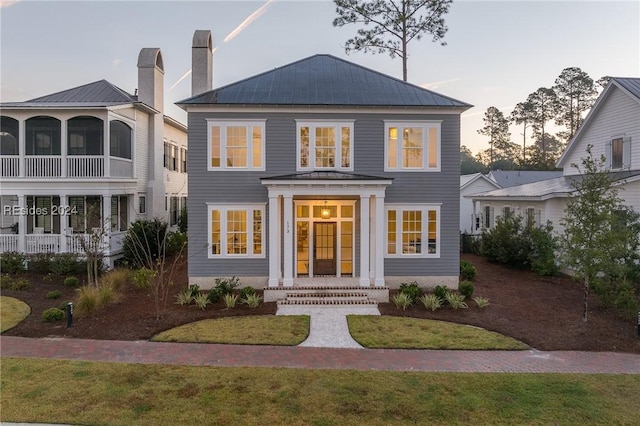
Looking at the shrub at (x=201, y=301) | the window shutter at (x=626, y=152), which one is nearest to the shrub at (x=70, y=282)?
the shrub at (x=201, y=301)

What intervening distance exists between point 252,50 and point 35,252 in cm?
1560

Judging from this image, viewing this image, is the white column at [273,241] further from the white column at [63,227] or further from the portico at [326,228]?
the white column at [63,227]

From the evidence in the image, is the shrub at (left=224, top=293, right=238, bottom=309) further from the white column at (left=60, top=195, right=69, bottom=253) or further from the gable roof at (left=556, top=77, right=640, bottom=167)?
the gable roof at (left=556, top=77, right=640, bottom=167)

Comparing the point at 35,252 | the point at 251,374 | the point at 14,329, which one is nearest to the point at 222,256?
the point at 14,329

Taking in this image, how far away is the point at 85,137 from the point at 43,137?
7.35 ft

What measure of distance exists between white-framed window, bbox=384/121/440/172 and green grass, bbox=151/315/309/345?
690 centimetres

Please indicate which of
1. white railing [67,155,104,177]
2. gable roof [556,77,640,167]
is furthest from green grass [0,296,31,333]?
gable roof [556,77,640,167]

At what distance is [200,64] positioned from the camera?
1738cm

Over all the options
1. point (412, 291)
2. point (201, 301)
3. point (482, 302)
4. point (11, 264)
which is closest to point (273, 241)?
point (201, 301)

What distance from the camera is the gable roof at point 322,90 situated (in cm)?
1459

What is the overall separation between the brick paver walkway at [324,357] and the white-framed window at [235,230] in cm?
534

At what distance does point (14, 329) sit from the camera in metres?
10.6

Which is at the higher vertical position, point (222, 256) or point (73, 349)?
point (222, 256)

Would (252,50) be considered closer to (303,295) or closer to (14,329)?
A: (303,295)
